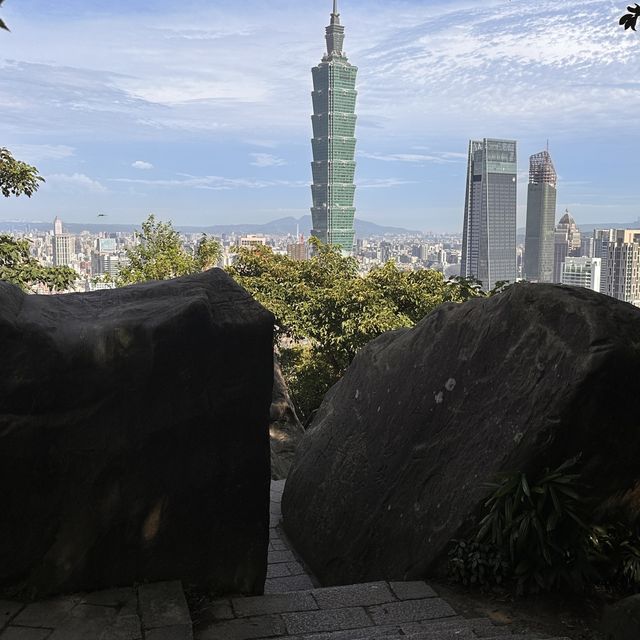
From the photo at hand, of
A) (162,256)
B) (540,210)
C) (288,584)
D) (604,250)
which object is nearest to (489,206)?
(540,210)

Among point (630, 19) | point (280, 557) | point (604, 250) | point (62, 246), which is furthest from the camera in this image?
point (62, 246)

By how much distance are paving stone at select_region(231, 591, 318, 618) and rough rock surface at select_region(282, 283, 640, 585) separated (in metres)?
0.86

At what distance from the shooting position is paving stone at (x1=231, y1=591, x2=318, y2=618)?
3.97 m

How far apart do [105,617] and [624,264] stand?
22.0 m

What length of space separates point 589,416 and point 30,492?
3.24 m

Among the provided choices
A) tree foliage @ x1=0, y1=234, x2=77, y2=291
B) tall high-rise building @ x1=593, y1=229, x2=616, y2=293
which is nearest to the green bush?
tree foliage @ x1=0, y1=234, x2=77, y2=291

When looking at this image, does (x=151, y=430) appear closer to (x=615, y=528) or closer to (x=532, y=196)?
(x=615, y=528)

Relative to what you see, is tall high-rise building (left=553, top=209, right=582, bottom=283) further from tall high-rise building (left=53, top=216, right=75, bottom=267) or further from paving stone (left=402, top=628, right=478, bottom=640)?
paving stone (left=402, top=628, right=478, bottom=640)

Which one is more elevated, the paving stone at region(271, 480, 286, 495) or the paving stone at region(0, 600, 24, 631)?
the paving stone at region(0, 600, 24, 631)

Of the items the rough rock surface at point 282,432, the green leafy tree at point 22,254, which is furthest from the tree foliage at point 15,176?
the rough rock surface at point 282,432

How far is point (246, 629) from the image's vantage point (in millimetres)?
3715

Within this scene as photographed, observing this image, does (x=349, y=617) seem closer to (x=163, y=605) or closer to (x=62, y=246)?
(x=163, y=605)

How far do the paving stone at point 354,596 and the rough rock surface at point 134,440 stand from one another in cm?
41

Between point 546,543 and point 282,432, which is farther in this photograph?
point 282,432
